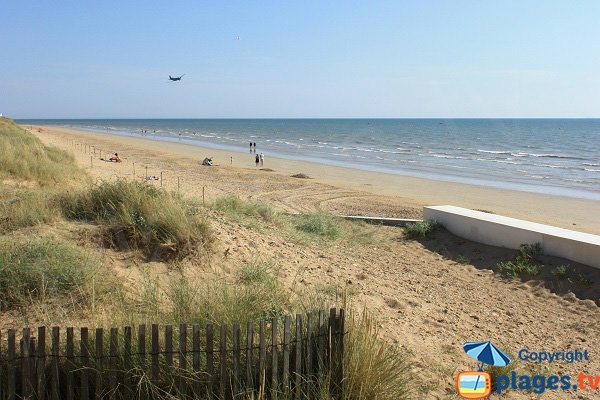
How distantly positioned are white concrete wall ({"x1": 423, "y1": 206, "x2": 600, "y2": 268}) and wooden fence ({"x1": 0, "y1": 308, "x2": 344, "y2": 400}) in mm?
5832

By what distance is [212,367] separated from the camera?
4273 millimetres

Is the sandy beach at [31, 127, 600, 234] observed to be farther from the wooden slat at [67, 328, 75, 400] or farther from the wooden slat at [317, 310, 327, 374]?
the wooden slat at [67, 328, 75, 400]

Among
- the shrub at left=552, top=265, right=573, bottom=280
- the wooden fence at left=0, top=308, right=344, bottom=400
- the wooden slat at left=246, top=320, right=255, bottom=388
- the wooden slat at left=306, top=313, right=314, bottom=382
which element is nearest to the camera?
the wooden fence at left=0, top=308, right=344, bottom=400

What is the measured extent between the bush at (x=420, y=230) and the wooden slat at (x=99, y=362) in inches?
322

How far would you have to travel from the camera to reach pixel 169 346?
4.21 m

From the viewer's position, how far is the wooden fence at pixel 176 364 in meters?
4.16

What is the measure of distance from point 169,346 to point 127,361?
377mm

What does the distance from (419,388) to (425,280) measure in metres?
3.86

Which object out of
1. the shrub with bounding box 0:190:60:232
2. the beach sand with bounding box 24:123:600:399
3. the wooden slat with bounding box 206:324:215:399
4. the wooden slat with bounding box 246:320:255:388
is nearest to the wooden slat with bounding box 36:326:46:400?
the wooden slat with bounding box 206:324:215:399

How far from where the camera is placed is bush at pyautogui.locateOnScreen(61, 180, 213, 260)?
7.30 metres

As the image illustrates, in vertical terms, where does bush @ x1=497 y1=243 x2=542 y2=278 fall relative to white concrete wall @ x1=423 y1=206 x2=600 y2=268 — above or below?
below

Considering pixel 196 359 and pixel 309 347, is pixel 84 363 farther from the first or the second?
pixel 309 347

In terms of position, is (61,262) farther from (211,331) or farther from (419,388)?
(419,388)

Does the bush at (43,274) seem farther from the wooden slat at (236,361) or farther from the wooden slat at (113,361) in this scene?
the wooden slat at (236,361)
